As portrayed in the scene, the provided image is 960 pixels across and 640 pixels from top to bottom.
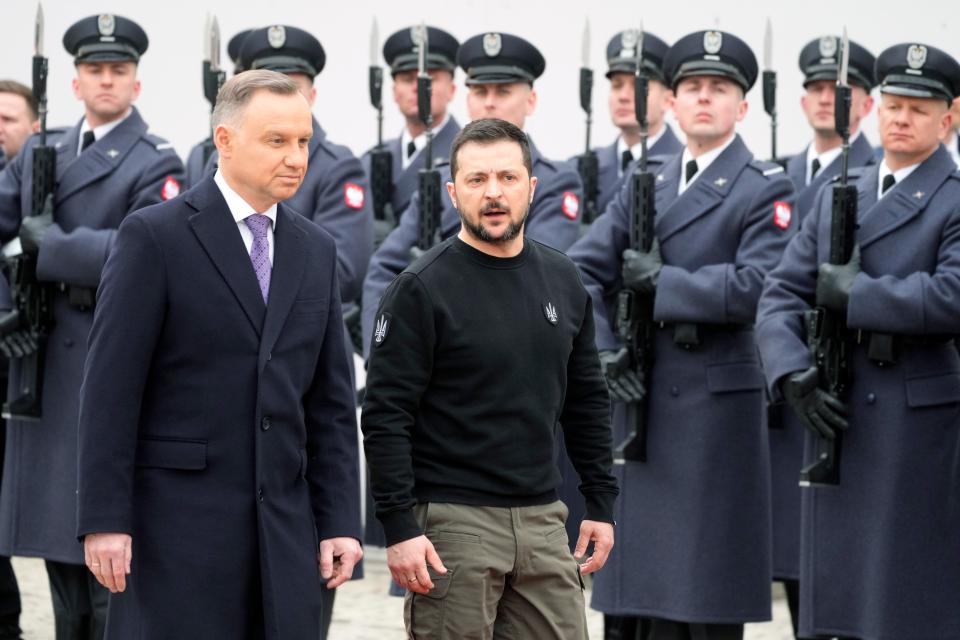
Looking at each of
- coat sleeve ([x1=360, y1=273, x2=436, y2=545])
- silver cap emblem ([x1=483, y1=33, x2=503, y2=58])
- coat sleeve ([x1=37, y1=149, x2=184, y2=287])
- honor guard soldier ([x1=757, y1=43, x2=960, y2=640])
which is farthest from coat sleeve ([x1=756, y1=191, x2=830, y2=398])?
coat sleeve ([x1=37, y1=149, x2=184, y2=287])

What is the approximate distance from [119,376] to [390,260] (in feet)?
9.30

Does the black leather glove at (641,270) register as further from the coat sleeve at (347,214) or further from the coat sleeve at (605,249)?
the coat sleeve at (347,214)

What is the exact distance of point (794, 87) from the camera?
8688 mm

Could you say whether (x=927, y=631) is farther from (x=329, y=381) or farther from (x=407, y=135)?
(x=407, y=135)

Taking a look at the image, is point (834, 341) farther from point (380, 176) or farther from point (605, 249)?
point (380, 176)

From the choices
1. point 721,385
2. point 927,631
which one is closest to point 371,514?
point 721,385

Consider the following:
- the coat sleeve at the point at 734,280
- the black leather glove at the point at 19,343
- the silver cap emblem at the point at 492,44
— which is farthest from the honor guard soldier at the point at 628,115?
the black leather glove at the point at 19,343

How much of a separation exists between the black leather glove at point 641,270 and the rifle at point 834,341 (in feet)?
1.75

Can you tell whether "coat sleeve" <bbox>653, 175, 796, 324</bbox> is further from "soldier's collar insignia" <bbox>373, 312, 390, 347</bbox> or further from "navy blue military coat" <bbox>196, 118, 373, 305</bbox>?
"soldier's collar insignia" <bbox>373, 312, 390, 347</bbox>

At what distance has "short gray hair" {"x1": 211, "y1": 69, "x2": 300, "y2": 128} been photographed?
3.80m

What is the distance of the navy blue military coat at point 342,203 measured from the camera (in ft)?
20.7

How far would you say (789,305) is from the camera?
18.3ft

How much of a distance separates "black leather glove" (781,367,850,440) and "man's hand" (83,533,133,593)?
240cm

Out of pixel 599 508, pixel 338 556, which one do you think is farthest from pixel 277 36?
pixel 338 556
